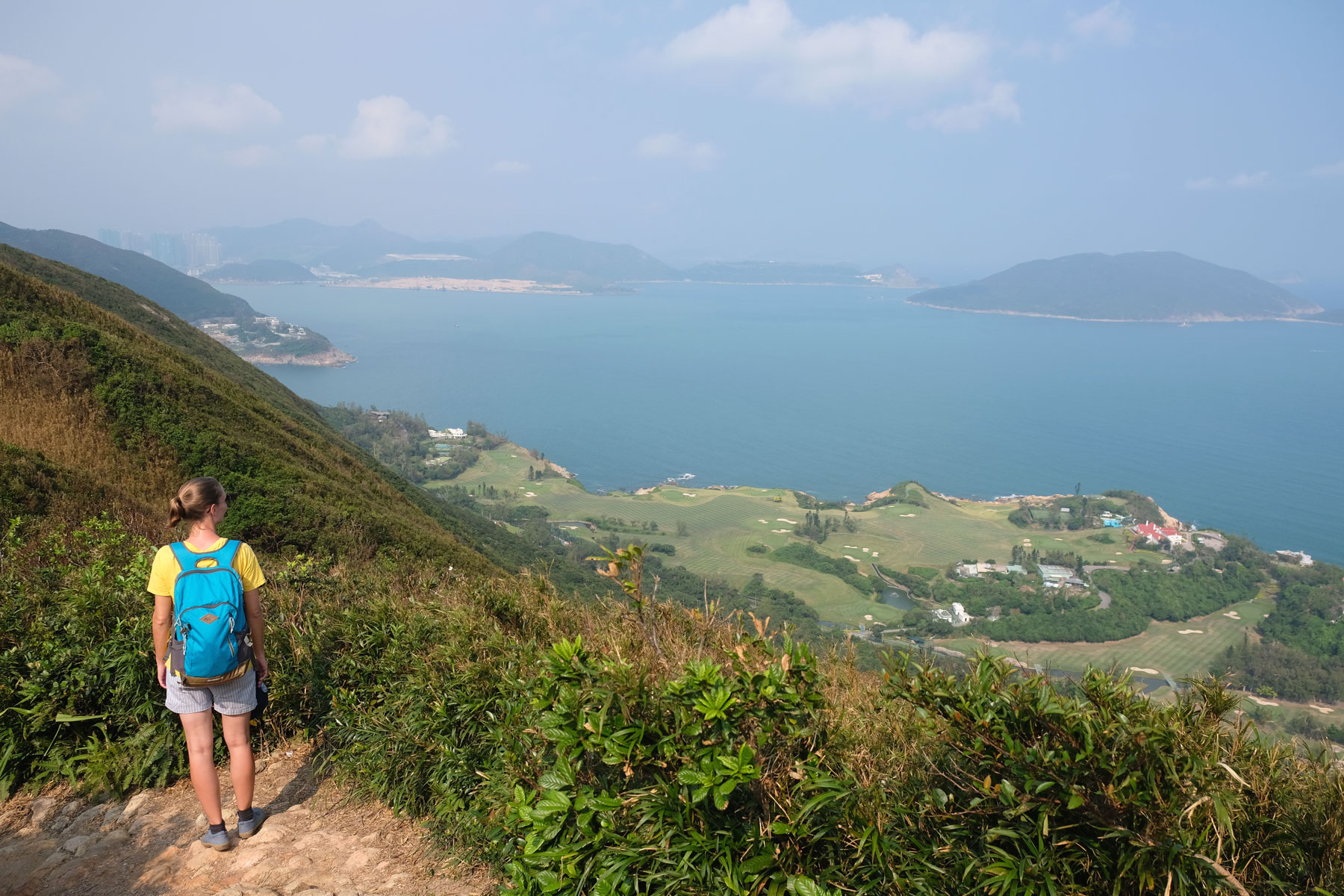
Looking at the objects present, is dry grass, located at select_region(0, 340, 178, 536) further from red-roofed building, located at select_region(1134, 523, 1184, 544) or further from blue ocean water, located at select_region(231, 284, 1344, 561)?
red-roofed building, located at select_region(1134, 523, 1184, 544)

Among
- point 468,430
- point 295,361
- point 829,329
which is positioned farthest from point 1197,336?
point 295,361

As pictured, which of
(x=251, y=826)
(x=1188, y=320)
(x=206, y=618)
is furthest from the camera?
(x=1188, y=320)

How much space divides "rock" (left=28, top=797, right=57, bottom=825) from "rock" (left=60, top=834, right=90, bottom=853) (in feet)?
0.82

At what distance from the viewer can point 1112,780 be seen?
1826 mm

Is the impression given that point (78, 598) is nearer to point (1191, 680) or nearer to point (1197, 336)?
point (1191, 680)

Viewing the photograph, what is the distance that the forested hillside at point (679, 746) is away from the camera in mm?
1866

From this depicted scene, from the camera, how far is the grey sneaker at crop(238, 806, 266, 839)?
297 cm

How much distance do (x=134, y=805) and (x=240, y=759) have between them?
0.66 m

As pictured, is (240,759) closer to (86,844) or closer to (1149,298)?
(86,844)

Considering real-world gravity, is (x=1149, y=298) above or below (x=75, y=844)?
above

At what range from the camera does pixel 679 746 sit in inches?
86.4

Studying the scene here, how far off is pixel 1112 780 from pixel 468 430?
7069cm

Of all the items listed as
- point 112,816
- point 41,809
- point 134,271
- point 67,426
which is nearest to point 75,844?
point 112,816

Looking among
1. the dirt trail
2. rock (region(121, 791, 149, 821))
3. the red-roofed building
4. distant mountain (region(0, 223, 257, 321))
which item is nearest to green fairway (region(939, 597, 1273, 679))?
the red-roofed building
